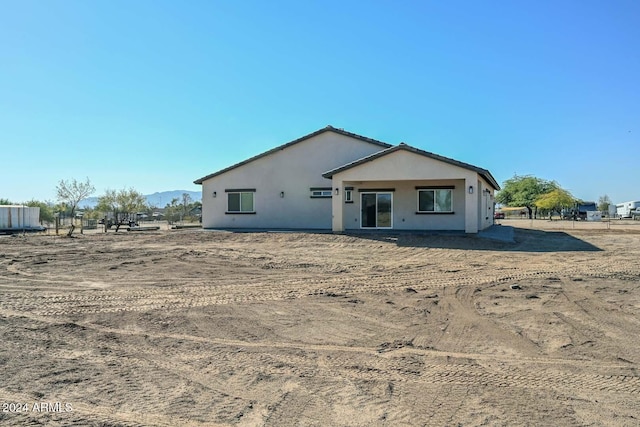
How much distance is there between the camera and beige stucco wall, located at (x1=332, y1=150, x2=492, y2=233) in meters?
19.4

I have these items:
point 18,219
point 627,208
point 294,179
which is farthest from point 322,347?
point 627,208

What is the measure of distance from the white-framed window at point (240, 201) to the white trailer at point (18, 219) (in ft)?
52.4

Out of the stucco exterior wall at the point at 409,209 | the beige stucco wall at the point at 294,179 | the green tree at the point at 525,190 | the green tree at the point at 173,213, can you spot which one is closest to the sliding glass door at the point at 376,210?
the stucco exterior wall at the point at 409,209

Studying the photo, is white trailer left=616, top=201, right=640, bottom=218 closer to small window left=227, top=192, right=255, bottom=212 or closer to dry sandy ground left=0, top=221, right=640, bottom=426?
small window left=227, top=192, right=255, bottom=212

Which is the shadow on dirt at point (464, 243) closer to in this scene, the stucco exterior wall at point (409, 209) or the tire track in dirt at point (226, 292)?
the stucco exterior wall at point (409, 209)

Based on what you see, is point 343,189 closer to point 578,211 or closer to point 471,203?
point 471,203

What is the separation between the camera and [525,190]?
7050cm

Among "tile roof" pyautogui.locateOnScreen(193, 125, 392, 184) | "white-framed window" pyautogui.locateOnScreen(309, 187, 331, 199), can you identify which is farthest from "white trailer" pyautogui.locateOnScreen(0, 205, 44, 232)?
"white-framed window" pyautogui.locateOnScreen(309, 187, 331, 199)

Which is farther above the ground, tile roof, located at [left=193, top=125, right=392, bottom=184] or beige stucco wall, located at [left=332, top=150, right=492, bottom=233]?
tile roof, located at [left=193, top=125, right=392, bottom=184]

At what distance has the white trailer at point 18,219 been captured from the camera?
3042cm

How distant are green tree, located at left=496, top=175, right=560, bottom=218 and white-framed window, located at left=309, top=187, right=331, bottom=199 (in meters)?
50.2

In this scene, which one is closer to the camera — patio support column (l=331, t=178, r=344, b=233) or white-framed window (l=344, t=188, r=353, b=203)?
patio support column (l=331, t=178, r=344, b=233)

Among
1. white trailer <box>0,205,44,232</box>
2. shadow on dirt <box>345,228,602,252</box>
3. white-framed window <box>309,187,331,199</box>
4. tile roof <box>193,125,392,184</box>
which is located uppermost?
tile roof <box>193,125,392,184</box>

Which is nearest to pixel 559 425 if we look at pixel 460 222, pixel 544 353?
pixel 544 353
